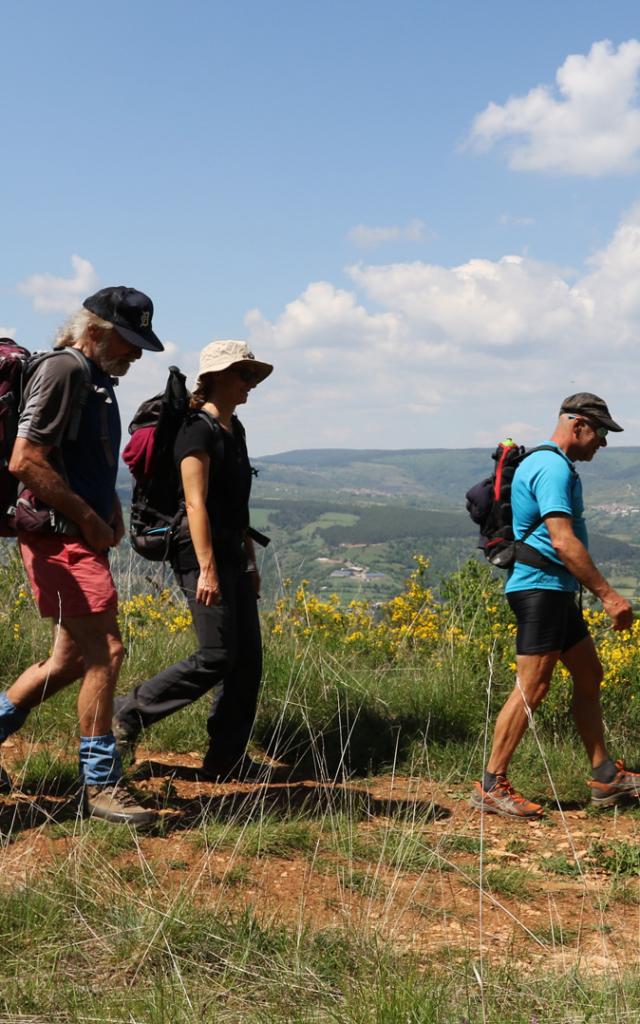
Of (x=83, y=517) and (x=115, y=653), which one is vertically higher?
(x=83, y=517)

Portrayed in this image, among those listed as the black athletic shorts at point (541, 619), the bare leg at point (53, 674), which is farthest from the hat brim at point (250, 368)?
the black athletic shorts at point (541, 619)

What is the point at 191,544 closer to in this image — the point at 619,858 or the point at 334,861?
the point at 334,861

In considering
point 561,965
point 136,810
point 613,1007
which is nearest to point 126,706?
point 136,810

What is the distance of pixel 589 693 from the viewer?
5.18 meters

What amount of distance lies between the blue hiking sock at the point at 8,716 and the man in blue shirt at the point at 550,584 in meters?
2.22

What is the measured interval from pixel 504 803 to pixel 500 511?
146 cm

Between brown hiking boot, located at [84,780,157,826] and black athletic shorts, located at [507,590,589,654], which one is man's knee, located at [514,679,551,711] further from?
brown hiking boot, located at [84,780,157,826]

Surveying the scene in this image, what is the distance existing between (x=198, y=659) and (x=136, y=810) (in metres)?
0.87

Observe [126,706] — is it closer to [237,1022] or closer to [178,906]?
[178,906]

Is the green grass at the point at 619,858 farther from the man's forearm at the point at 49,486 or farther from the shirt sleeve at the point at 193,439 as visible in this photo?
the man's forearm at the point at 49,486

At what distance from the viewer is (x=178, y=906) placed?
299cm

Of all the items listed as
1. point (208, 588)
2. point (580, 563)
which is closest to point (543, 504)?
point (580, 563)

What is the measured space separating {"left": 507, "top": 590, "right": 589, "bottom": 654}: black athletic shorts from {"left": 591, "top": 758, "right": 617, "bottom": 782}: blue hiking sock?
0.69 m

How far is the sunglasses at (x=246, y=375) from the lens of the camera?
4723mm
